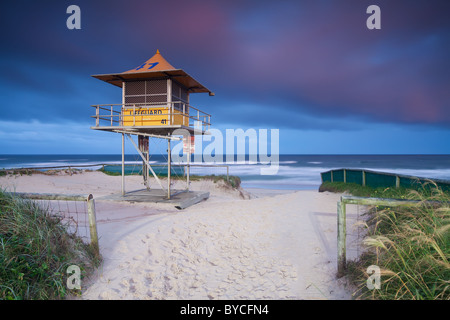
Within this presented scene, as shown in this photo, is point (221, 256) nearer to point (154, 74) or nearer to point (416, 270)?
point (416, 270)

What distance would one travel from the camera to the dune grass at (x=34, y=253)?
Result: 3289 millimetres

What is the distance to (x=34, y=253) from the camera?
373 cm

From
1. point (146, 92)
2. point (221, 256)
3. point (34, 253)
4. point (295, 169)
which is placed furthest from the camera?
point (295, 169)

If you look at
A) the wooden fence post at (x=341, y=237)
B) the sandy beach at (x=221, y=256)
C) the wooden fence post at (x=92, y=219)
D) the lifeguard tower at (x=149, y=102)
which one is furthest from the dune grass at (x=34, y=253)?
the lifeguard tower at (x=149, y=102)

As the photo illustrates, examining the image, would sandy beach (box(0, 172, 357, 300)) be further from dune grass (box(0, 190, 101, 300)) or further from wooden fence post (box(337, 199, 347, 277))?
dune grass (box(0, 190, 101, 300))

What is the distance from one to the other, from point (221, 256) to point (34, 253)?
3.20 metres

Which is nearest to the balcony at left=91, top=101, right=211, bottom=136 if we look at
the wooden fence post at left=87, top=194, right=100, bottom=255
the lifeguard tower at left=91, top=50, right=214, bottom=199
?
the lifeguard tower at left=91, top=50, right=214, bottom=199

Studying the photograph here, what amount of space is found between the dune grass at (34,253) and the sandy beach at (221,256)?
1.32 ft

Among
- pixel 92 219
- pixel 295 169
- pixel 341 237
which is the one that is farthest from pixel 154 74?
pixel 295 169

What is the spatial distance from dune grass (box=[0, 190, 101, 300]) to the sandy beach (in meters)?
0.40

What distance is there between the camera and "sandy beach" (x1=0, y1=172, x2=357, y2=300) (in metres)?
4.03
